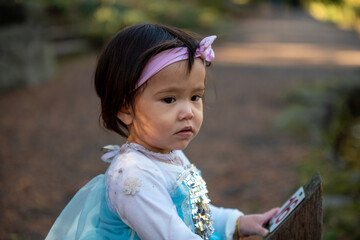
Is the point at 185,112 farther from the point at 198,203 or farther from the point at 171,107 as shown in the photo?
the point at 198,203

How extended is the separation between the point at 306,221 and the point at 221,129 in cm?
525

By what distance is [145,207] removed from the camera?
51.1 inches

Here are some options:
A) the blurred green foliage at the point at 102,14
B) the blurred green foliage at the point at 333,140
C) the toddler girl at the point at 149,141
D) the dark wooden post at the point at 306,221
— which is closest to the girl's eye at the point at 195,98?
the toddler girl at the point at 149,141

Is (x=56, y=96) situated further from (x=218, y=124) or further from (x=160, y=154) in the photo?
(x=160, y=154)

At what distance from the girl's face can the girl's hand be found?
43cm

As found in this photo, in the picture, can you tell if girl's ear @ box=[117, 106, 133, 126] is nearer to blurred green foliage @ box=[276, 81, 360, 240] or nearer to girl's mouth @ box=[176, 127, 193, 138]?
girl's mouth @ box=[176, 127, 193, 138]

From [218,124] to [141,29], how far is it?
5473 millimetres

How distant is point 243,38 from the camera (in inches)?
720

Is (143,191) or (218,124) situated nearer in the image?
(143,191)

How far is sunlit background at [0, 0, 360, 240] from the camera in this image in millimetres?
3918

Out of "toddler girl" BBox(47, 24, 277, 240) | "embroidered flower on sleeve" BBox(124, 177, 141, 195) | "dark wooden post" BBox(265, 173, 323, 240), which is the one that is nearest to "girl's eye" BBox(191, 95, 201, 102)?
"toddler girl" BBox(47, 24, 277, 240)

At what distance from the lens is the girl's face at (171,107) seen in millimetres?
1386

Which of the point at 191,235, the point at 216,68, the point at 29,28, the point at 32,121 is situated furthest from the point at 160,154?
the point at 216,68

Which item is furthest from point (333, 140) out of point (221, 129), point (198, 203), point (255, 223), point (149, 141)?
point (149, 141)
